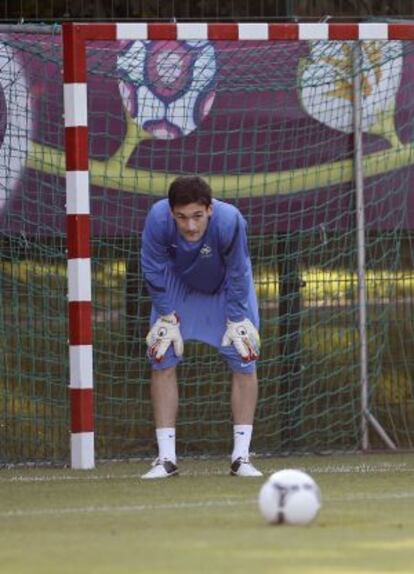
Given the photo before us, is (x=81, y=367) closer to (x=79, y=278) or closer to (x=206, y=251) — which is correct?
(x=79, y=278)

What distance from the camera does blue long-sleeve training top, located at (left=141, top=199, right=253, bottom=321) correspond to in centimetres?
913

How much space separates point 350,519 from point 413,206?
181 inches

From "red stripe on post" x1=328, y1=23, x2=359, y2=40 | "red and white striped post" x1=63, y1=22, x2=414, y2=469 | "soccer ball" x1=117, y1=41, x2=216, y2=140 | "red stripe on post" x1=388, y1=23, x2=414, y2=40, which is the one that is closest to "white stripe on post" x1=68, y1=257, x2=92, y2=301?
"red and white striped post" x1=63, y1=22, x2=414, y2=469

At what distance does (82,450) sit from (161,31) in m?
2.39

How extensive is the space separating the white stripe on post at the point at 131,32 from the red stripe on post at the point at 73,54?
219 mm

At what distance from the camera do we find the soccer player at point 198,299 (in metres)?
9.12

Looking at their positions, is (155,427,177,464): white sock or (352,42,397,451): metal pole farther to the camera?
(352,42,397,451): metal pole

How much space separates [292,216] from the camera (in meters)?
11.4

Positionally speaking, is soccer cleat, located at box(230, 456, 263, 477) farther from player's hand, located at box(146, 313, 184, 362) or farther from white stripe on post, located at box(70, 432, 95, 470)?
white stripe on post, located at box(70, 432, 95, 470)

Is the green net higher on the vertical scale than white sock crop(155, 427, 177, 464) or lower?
higher

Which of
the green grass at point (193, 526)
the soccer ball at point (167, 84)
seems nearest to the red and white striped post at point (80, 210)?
the green grass at point (193, 526)

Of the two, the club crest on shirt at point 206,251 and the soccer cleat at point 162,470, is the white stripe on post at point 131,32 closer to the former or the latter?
the club crest on shirt at point 206,251

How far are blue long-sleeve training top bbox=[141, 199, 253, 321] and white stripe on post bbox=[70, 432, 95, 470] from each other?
3.08 feet

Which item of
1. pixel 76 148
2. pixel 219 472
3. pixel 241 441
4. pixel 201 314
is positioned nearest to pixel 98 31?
pixel 76 148
